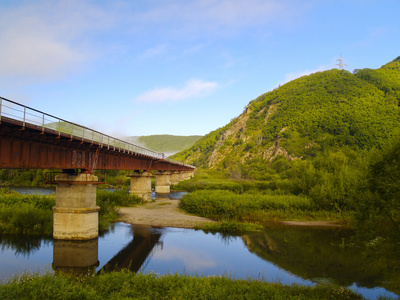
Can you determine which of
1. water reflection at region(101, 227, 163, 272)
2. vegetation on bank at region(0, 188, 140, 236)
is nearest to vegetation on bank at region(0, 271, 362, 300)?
water reflection at region(101, 227, 163, 272)

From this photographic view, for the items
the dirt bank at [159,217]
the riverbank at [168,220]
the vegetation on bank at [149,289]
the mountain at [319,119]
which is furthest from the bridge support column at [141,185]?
the mountain at [319,119]

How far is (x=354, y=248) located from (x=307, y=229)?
704cm

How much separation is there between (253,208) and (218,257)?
1718 cm

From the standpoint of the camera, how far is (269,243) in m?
25.1

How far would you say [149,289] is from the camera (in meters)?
13.3

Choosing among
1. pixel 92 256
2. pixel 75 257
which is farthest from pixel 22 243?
pixel 92 256

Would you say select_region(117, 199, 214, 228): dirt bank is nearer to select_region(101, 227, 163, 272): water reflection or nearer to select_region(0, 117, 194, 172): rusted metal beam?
select_region(101, 227, 163, 272): water reflection

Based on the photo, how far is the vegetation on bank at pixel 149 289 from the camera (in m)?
12.1

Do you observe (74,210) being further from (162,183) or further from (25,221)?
(162,183)

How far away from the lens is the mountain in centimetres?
10994

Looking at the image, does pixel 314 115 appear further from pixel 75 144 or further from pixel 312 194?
pixel 75 144

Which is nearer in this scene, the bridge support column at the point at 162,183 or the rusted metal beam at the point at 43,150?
the rusted metal beam at the point at 43,150

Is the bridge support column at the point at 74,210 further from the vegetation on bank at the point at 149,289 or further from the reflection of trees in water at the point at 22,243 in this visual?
the vegetation on bank at the point at 149,289

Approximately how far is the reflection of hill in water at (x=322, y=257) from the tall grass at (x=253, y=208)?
5434mm
